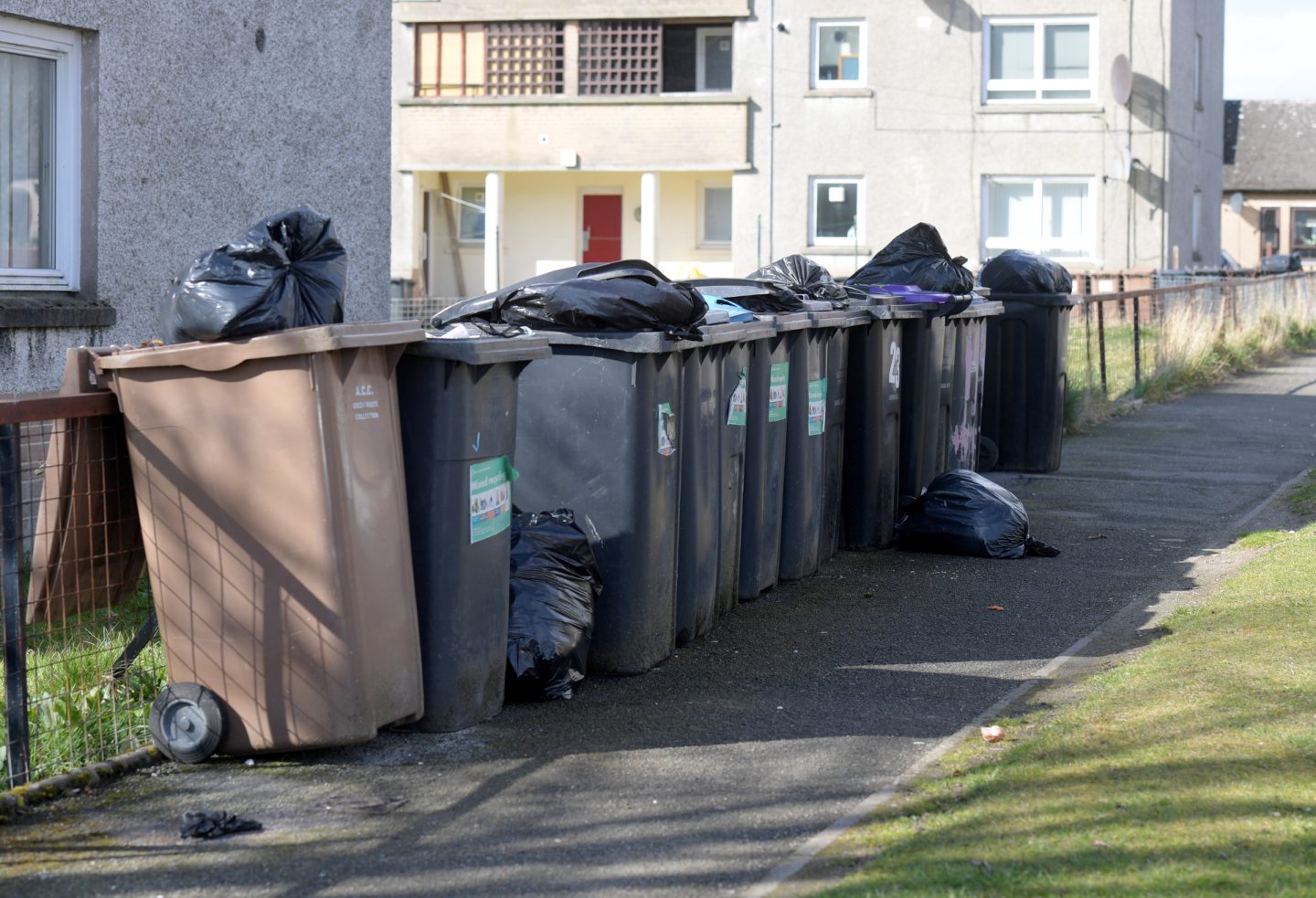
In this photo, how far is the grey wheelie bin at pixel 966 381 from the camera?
9.55 meters

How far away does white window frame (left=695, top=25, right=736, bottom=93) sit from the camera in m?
31.4

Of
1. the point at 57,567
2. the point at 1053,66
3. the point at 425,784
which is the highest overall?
the point at 1053,66

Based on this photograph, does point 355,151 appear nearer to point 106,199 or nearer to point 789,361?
point 106,199

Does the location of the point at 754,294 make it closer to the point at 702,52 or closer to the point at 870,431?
the point at 870,431

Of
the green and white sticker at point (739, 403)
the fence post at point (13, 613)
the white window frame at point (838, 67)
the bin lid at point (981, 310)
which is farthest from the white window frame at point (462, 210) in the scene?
the fence post at point (13, 613)

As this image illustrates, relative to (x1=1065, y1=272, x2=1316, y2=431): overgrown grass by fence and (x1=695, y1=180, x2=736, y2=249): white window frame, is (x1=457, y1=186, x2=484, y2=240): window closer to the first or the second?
(x1=695, y1=180, x2=736, y2=249): white window frame

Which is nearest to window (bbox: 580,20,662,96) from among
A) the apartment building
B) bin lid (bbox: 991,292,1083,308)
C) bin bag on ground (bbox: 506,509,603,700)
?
the apartment building

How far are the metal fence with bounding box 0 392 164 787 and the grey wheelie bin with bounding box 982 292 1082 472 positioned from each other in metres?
7.44

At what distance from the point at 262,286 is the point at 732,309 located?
9.14ft

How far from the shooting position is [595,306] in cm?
564

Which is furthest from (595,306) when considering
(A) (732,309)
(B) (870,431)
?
(B) (870,431)

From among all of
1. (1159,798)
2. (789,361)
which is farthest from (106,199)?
(1159,798)

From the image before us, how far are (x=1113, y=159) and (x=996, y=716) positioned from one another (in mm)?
24743

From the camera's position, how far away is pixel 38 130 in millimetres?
7816
